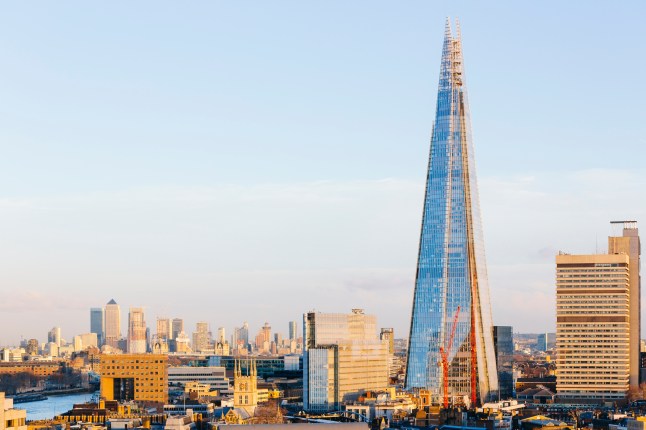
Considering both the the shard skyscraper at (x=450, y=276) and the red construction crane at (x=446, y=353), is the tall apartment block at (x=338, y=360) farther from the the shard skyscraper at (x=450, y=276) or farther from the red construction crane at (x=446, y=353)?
the red construction crane at (x=446, y=353)

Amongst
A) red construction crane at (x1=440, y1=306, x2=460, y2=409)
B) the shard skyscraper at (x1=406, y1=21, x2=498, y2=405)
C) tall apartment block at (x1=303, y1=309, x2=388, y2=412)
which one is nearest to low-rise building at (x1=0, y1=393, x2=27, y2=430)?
tall apartment block at (x1=303, y1=309, x2=388, y2=412)

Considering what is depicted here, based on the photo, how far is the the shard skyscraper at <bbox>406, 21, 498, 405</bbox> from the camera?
7618 inches

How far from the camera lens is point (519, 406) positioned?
180875 millimetres

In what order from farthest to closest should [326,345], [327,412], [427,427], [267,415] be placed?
1. [326,345]
2. [327,412]
3. [267,415]
4. [427,427]

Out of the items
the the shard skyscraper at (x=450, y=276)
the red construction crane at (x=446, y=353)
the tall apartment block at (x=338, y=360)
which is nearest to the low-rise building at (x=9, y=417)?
the tall apartment block at (x=338, y=360)

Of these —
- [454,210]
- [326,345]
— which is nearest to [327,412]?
[326,345]

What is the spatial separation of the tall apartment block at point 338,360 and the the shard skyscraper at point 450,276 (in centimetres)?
653

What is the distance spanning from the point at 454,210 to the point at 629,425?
8207 centimetres

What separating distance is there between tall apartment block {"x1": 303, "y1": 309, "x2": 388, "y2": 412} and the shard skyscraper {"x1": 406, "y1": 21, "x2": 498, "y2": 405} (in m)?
6.53

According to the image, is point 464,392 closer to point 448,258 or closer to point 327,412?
point 448,258

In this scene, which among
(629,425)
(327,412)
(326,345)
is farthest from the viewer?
(326,345)

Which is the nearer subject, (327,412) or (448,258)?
(327,412)

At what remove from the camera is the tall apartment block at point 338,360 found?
17600 centimetres

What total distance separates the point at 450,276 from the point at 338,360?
22.9 meters
